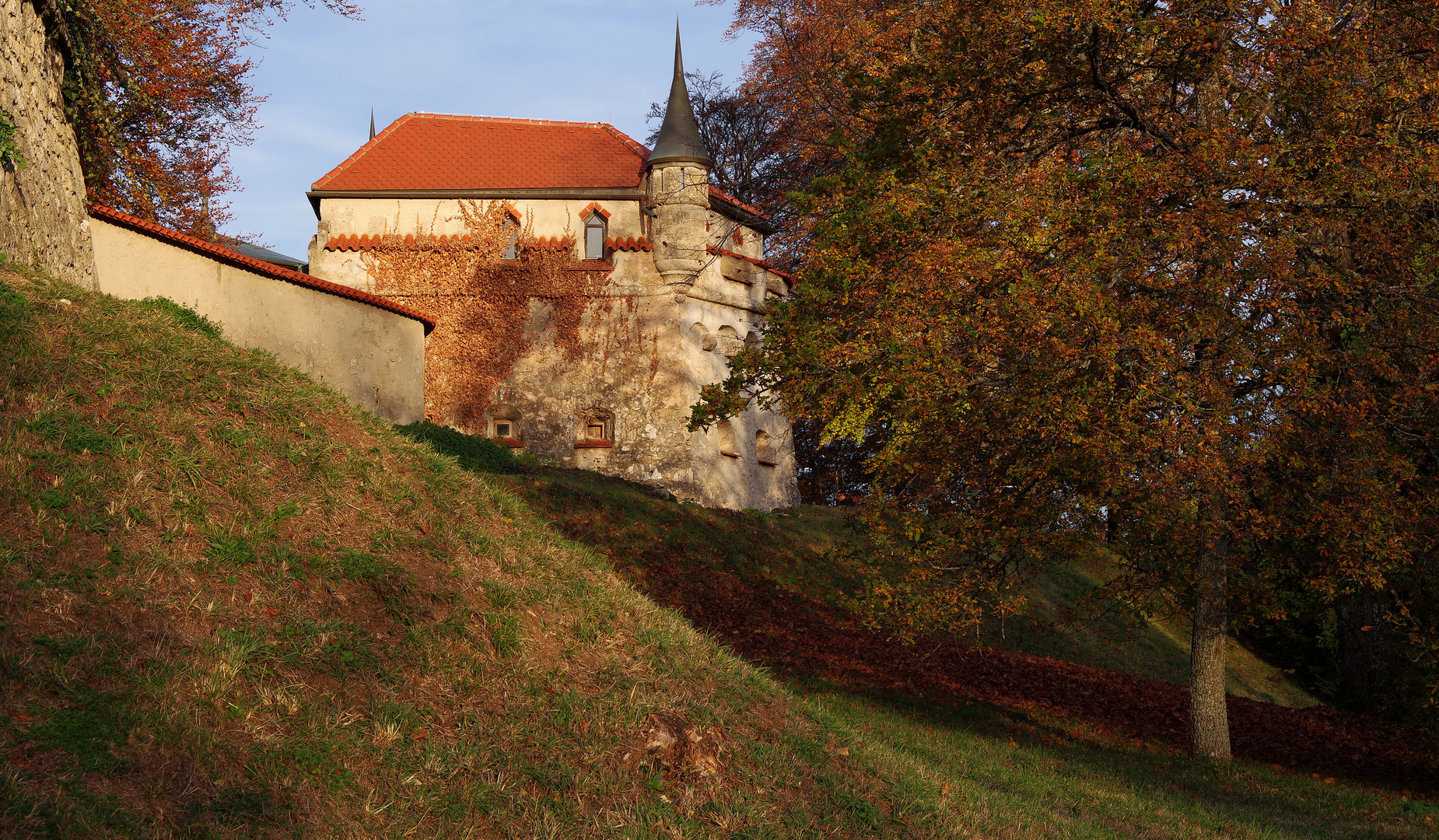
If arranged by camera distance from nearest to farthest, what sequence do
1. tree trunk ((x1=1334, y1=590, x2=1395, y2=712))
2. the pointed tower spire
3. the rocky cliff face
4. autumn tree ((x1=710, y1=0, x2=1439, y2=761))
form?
autumn tree ((x1=710, y1=0, x2=1439, y2=761)) < the rocky cliff face < tree trunk ((x1=1334, y1=590, x2=1395, y2=712)) < the pointed tower spire

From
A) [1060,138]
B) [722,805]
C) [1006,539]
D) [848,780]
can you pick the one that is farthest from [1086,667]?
[722,805]

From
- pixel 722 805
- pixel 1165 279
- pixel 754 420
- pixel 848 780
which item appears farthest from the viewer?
pixel 754 420

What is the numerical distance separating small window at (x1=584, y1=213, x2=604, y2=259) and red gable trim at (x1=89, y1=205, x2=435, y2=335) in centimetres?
677

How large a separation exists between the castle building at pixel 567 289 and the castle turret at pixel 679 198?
1.7 inches

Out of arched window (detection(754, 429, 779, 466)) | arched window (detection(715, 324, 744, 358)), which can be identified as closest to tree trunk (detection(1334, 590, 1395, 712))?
arched window (detection(754, 429, 779, 466))

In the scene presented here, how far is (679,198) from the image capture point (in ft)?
79.7

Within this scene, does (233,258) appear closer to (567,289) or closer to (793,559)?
(567,289)

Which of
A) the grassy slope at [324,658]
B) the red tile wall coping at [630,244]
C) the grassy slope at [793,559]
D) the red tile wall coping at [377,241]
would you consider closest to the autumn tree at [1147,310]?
the grassy slope at [324,658]

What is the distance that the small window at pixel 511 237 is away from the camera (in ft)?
84.2

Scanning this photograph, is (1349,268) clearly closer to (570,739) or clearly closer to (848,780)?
(848,780)

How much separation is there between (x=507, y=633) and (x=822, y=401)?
430 cm

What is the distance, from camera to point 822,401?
9719 millimetres

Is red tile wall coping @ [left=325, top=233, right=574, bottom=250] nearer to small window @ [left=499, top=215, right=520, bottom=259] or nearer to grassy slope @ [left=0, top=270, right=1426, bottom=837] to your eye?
small window @ [left=499, top=215, right=520, bottom=259]

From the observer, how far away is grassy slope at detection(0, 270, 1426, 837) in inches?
182
